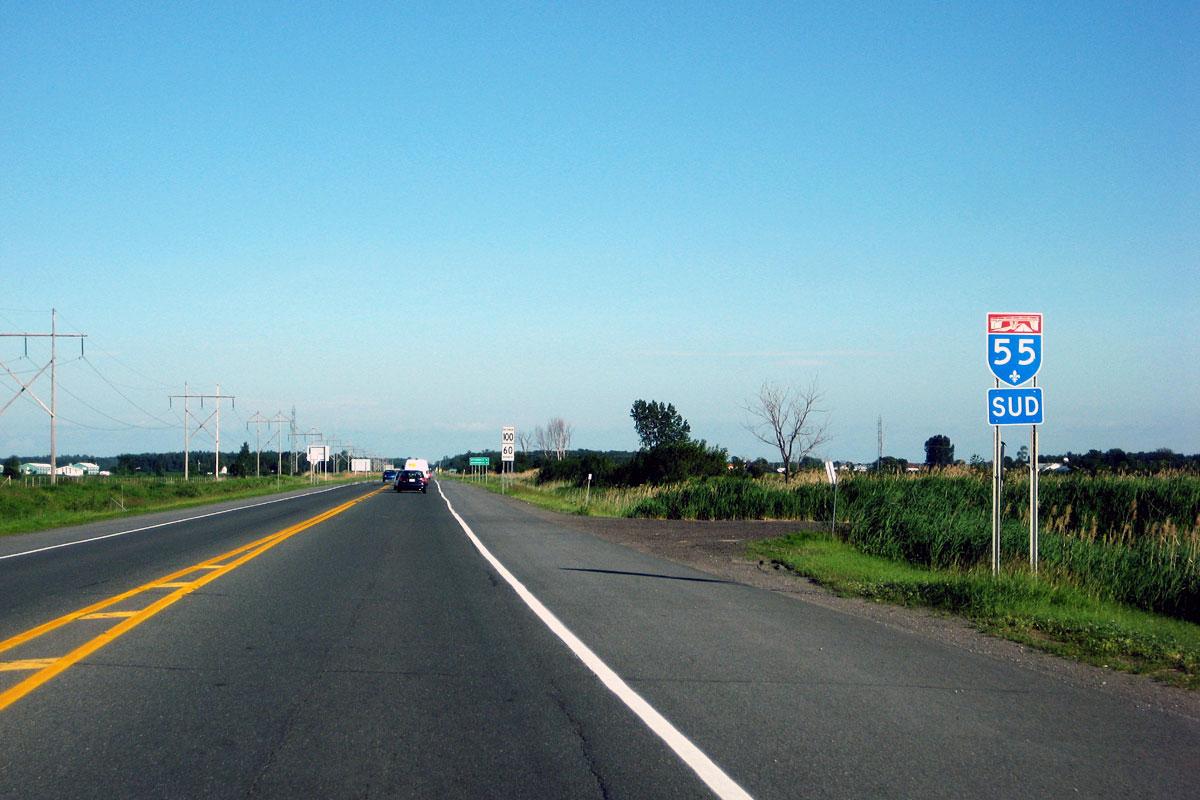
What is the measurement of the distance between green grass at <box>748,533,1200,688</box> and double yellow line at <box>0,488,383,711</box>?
924cm

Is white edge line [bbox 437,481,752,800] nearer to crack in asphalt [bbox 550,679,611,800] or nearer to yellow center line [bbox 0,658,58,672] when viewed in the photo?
crack in asphalt [bbox 550,679,611,800]

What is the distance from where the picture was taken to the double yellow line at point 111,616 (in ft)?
27.5

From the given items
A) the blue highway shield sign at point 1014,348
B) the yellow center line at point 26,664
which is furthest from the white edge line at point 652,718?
the blue highway shield sign at point 1014,348

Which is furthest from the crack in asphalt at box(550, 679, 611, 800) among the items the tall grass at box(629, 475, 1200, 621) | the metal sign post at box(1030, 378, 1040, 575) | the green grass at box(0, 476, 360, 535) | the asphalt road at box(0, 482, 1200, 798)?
the green grass at box(0, 476, 360, 535)

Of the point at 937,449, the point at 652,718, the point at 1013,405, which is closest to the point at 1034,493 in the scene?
the point at 1013,405

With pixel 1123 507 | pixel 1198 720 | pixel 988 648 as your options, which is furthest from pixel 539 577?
pixel 1123 507

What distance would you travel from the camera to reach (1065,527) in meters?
25.5

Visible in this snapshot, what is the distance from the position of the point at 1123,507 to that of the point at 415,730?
24256 millimetres

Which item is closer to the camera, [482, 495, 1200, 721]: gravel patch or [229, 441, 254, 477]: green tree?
[482, 495, 1200, 721]: gravel patch

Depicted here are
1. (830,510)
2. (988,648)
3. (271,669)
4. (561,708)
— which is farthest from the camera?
(830,510)

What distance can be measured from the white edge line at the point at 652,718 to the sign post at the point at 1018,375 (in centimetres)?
731

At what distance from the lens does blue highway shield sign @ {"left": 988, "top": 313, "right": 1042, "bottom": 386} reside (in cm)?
1539

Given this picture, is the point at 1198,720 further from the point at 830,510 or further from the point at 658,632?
the point at 830,510

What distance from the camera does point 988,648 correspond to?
10773 millimetres
